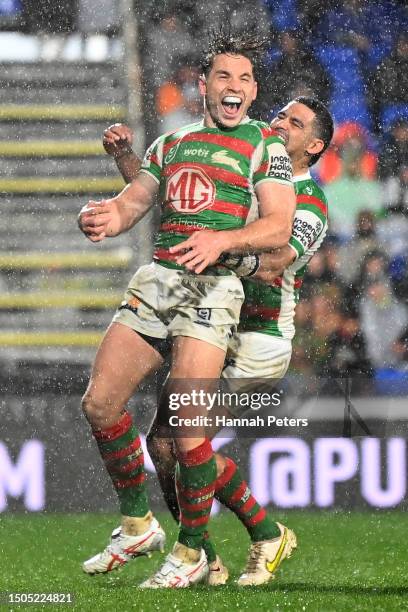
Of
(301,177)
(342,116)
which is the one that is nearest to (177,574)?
(301,177)

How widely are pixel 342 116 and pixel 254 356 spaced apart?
2158mm

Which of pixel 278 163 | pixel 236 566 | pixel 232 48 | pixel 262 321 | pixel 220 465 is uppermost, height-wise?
pixel 232 48

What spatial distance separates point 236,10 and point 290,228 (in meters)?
2.74

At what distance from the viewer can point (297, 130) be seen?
155 inches

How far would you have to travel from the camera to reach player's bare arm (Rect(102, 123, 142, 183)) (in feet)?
Result: 12.0

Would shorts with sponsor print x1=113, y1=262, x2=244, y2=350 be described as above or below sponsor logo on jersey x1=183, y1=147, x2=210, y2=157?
below

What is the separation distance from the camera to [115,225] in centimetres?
350

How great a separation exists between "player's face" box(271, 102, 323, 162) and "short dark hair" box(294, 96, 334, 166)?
0.06 ft

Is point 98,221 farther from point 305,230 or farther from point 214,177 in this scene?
point 305,230

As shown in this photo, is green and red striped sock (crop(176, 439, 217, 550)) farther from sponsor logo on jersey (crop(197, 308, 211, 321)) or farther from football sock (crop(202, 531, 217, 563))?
sponsor logo on jersey (crop(197, 308, 211, 321))

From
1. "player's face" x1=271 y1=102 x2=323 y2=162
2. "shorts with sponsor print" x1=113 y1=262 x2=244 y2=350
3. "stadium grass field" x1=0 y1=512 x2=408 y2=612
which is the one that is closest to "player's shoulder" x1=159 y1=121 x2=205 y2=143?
"shorts with sponsor print" x1=113 y1=262 x2=244 y2=350

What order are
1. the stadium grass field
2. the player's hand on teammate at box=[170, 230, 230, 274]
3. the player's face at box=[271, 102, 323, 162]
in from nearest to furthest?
the player's hand on teammate at box=[170, 230, 230, 274] → the stadium grass field → the player's face at box=[271, 102, 323, 162]

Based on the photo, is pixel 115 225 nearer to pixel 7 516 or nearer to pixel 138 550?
pixel 138 550

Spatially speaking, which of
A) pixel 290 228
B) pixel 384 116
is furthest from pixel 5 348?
pixel 290 228
